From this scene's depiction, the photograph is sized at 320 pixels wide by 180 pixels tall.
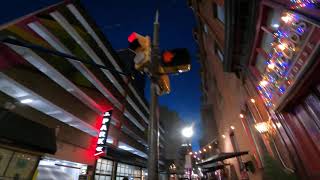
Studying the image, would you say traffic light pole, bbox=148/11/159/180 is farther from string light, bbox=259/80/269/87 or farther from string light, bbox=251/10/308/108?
string light, bbox=259/80/269/87

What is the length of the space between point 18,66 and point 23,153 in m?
5.44

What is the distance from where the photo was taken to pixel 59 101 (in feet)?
46.4

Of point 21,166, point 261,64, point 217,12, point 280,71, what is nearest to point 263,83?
point 261,64

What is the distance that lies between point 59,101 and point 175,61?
12870 mm

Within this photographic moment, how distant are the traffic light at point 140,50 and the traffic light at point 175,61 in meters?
0.41

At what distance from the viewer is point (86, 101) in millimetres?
17219

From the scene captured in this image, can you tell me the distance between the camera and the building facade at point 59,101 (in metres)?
9.77

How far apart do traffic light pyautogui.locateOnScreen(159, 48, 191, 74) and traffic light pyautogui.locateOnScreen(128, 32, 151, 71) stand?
1.36 feet

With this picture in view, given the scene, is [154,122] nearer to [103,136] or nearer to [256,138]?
[256,138]

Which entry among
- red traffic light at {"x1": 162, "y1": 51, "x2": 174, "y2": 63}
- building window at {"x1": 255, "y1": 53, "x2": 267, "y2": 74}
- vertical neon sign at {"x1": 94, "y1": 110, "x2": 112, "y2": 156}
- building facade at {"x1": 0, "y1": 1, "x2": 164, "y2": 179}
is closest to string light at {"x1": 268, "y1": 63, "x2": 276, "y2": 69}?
building window at {"x1": 255, "y1": 53, "x2": 267, "y2": 74}

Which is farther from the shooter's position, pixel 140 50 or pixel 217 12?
pixel 217 12

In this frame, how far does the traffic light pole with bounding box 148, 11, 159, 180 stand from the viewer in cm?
297

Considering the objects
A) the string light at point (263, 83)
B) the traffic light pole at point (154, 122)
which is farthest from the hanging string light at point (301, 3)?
the traffic light pole at point (154, 122)

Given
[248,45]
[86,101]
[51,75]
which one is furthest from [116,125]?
[248,45]
